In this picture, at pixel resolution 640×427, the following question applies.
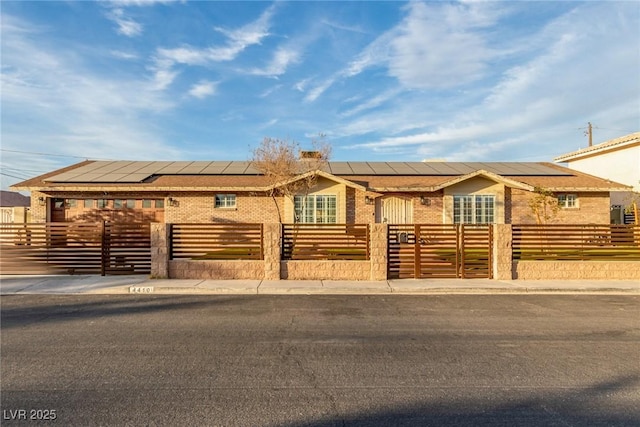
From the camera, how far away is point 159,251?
10867 mm

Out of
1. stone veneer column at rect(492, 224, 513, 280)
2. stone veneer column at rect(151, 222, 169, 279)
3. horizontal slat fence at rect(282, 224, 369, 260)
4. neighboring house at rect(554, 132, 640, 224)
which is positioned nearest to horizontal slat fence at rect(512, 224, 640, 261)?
stone veneer column at rect(492, 224, 513, 280)

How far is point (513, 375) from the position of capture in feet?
14.7

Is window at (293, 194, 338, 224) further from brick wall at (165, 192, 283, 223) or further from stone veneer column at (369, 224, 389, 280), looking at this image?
stone veneer column at (369, 224, 389, 280)

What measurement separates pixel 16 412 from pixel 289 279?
769 cm

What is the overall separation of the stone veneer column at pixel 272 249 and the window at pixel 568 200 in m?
17.6

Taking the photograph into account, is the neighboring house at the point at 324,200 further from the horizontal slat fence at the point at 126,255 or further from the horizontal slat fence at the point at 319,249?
the horizontal slat fence at the point at 319,249

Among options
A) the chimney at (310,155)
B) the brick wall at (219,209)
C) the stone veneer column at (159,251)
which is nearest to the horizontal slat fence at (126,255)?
the stone veneer column at (159,251)

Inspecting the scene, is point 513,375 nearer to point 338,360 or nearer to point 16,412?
point 338,360

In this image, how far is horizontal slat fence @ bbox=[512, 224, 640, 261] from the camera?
1112 cm

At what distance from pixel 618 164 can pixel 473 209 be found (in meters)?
15.1

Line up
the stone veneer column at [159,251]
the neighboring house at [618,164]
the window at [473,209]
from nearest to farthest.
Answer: the stone veneer column at [159,251] → the window at [473,209] → the neighboring house at [618,164]

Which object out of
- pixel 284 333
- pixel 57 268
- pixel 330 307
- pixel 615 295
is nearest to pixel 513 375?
pixel 284 333

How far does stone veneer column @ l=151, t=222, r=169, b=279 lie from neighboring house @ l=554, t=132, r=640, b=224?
2696 centimetres

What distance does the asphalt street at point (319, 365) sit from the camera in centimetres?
362
